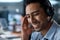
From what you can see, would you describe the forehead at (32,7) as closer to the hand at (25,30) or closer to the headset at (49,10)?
the headset at (49,10)

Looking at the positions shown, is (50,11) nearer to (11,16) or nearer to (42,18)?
(42,18)

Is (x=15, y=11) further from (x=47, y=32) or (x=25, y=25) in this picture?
(x=47, y=32)

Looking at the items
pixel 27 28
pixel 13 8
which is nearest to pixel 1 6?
pixel 13 8

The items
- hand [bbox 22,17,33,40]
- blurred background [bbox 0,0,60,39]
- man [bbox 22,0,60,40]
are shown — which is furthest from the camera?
blurred background [bbox 0,0,60,39]

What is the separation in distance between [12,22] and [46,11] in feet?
6.13

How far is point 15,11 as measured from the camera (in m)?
3.21

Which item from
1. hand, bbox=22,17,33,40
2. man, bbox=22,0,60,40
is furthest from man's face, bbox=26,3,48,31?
hand, bbox=22,17,33,40

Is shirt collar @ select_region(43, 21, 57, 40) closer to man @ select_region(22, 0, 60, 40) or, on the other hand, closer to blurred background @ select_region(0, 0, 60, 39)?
man @ select_region(22, 0, 60, 40)

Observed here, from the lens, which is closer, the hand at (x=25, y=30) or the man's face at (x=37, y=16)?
the man's face at (x=37, y=16)

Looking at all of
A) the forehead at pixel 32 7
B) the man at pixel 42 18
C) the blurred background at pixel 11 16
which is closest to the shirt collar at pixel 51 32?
the man at pixel 42 18

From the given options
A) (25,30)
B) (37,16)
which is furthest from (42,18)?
(25,30)

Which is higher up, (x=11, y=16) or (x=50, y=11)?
(x=50, y=11)

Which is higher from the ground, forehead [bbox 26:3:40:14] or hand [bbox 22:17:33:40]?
forehead [bbox 26:3:40:14]

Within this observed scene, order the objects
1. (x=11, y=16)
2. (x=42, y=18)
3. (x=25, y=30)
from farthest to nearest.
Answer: (x=11, y=16)
(x=25, y=30)
(x=42, y=18)
